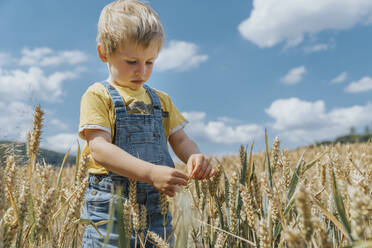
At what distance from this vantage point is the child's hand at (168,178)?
1.20m

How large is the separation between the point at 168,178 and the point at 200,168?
0.18m

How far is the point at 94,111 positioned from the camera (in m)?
1.65

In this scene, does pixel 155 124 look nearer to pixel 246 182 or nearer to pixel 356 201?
pixel 246 182

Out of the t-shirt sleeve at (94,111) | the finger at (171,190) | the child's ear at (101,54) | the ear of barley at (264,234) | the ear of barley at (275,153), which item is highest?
the child's ear at (101,54)

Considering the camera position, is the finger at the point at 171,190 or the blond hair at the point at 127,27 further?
the blond hair at the point at 127,27

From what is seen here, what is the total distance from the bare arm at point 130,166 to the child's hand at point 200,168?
0.12 m

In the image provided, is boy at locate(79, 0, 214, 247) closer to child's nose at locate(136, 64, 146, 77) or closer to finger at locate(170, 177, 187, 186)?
child's nose at locate(136, 64, 146, 77)

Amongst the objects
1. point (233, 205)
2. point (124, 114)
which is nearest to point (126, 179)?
point (124, 114)

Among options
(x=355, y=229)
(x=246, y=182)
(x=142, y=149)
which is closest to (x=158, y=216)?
(x=142, y=149)

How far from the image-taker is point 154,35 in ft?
5.90

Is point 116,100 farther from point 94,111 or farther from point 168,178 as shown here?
point 168,178

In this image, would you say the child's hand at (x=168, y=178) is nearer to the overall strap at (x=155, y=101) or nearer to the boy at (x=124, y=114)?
the boy at (x=124, y=114)

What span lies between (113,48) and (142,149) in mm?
571

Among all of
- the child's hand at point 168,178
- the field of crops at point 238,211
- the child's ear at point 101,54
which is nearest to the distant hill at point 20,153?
the field of crops at point 238,211
